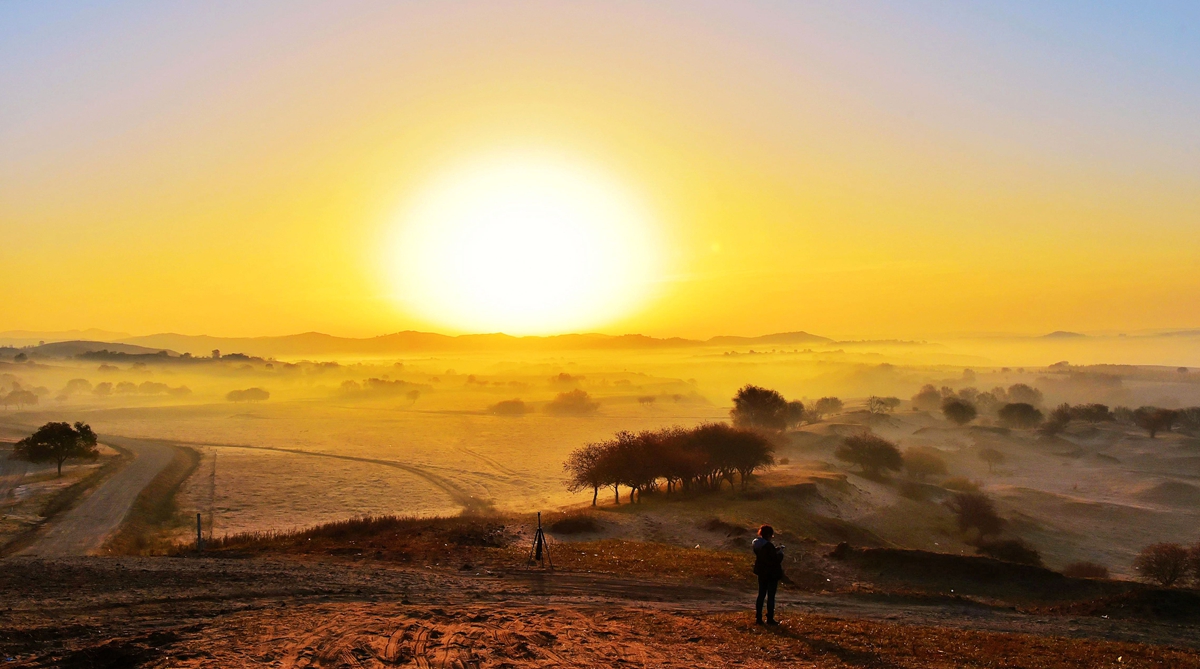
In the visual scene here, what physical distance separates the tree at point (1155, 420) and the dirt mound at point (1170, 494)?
27.5 meters

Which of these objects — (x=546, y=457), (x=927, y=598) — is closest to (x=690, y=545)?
(x=927, y=598)

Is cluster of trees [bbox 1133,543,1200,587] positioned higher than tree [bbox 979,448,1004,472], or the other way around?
cluster of trees [bbox 1133,543,1200,587]

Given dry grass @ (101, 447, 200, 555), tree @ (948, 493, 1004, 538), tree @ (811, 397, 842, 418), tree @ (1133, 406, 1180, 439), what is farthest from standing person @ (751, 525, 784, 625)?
tree @ (811, 397, 842, 418)

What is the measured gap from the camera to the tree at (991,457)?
7638 cm

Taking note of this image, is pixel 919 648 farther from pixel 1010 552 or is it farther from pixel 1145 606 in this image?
pixel 1010 552

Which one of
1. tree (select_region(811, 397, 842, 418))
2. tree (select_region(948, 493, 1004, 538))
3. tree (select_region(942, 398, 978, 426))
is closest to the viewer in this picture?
tree (select_region(948, 493, 1004, 538))

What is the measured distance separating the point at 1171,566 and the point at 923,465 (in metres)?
38.1

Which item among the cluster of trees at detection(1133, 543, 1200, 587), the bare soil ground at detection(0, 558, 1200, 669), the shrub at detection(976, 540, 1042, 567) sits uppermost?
the bare soil ground at detection(0, 558, 1200, 669)

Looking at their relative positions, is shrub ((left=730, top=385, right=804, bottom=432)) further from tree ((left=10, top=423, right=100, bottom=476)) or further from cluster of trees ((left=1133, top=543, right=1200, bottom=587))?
tree ((left=10, top=423, right=100, bottom=476))

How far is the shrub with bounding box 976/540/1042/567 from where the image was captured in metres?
35.1

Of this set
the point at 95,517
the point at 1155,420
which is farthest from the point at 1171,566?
the point at 1155,420

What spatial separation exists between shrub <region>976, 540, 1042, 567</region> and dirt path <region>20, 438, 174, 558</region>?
4460 centimetres

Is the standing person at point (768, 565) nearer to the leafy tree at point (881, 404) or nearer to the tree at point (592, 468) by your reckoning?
the tree at point (592, 468)

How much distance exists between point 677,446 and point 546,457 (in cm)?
3408
